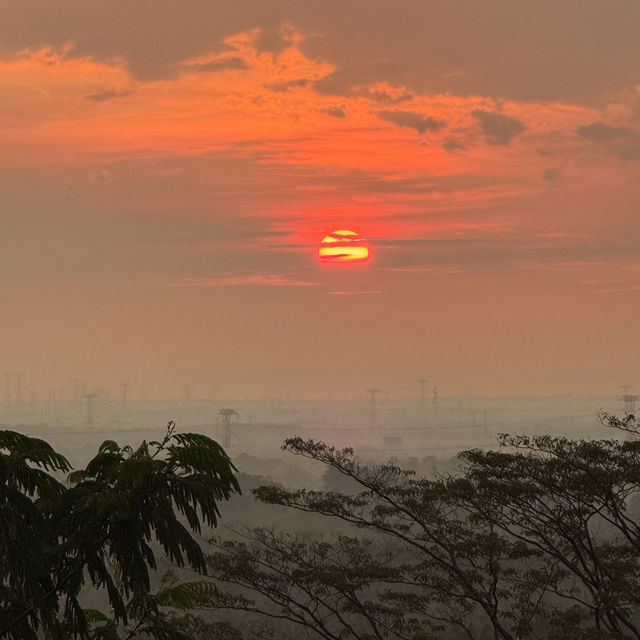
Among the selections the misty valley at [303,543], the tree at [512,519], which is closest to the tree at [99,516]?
the misty valley at [303,543]

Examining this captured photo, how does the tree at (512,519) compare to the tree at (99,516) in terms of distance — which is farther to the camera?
the tree at (512,519)

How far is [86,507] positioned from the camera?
11.9 meters

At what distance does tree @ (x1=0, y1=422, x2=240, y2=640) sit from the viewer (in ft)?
38.4

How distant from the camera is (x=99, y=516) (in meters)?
11.8

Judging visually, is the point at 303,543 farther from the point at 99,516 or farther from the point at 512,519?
the point at 99,516

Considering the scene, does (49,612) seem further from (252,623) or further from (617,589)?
(252,623)

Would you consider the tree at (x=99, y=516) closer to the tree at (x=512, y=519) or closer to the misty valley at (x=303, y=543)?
the misty valley at (x=303, y=543)

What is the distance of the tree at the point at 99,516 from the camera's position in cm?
1171

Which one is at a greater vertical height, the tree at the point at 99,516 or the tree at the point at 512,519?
the tree at the point at 99,516

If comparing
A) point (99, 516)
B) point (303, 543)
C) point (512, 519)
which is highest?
point (99, 516)

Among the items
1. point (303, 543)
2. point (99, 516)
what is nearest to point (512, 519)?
point (303, 543)

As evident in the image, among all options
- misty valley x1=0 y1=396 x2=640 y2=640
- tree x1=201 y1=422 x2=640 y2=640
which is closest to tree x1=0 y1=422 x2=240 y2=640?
misty valley x1=0 y1=396 x2=640 y2=640

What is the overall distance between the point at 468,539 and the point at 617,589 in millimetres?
7063

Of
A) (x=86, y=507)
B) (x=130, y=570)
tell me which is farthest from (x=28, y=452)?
(x=130, y=570)
